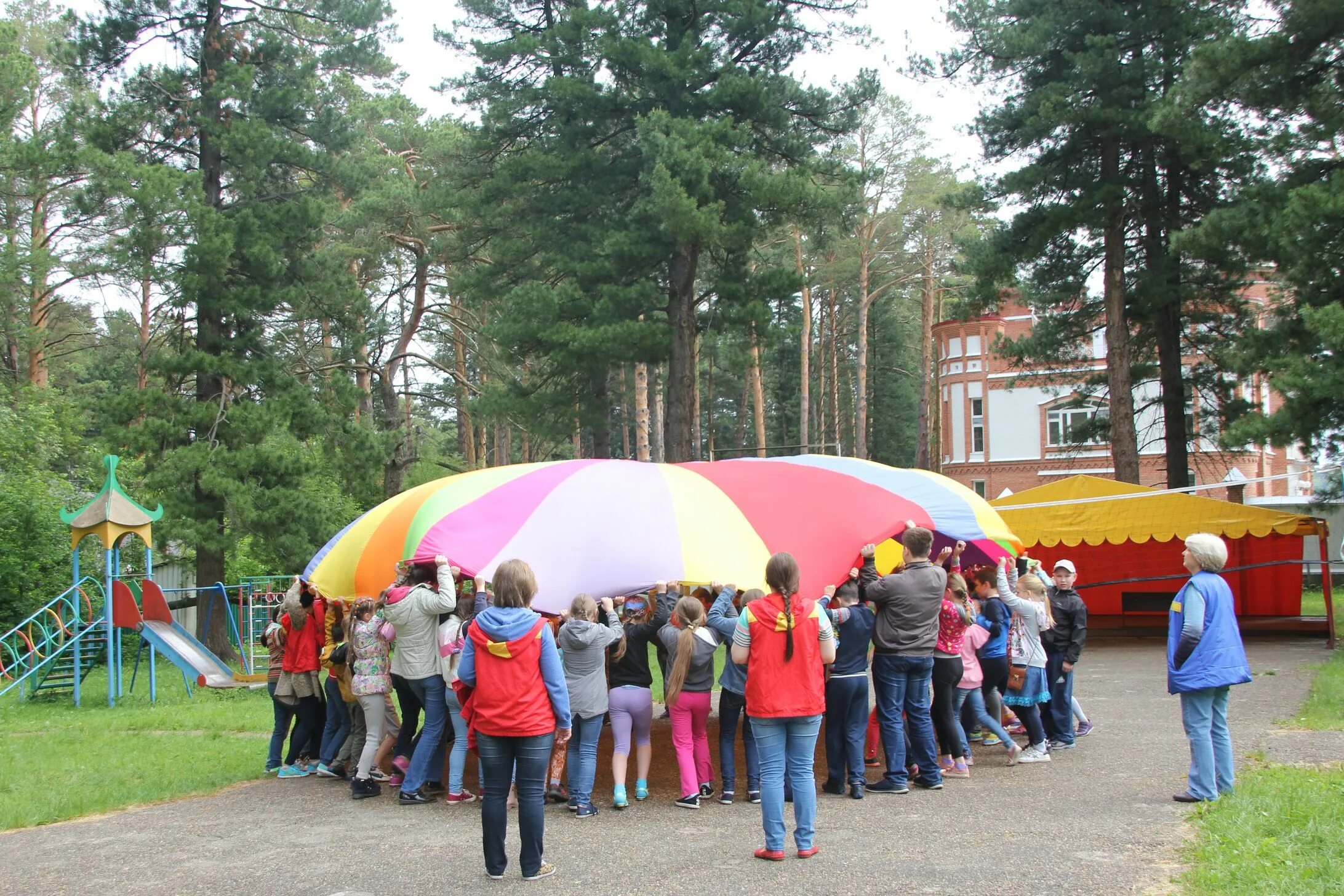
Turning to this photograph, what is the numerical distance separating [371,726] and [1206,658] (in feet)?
18.6

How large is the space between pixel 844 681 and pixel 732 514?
1832 millimetres

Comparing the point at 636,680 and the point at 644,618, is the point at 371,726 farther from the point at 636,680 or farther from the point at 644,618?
the point at 644,618

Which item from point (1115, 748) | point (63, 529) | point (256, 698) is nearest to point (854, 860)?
point (1115, 748)

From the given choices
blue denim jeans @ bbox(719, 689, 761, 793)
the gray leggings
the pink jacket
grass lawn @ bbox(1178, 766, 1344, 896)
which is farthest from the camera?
the pink jacket

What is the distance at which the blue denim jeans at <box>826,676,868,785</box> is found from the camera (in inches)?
301

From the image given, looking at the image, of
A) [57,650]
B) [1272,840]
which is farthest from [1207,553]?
[57,650]

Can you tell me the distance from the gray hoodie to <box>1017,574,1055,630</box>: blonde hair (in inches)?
141

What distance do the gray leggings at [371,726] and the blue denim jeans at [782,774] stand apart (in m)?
3.20

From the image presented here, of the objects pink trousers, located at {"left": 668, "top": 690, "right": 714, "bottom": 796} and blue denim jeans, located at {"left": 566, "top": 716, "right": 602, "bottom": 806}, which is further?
pink trousers, located at {"left": 668, "top": 690, "right": 714, "bottom": 796}

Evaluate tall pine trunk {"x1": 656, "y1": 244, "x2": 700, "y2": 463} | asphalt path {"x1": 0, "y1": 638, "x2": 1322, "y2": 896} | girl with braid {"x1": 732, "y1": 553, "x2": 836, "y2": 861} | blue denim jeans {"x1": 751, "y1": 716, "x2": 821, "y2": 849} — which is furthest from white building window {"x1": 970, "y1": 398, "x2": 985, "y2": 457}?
blue denim jeans {"x1": 751, "y1": 716, "x2": 821, "y2": 849}

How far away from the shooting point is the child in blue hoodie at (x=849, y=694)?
760 cm

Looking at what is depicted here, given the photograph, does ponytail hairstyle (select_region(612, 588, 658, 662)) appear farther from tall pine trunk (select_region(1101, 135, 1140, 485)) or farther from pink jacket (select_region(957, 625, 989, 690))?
tall pine trunk (select_region(1101, 135, 1140, 485))

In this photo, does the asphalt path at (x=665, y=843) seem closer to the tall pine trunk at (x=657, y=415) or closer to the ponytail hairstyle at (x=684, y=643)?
the ponytail hairstyle at (x=684, y=643)

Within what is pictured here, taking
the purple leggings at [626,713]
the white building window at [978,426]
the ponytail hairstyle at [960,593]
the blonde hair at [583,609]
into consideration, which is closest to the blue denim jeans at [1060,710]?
the ponytail hairstyle at [960,593]
